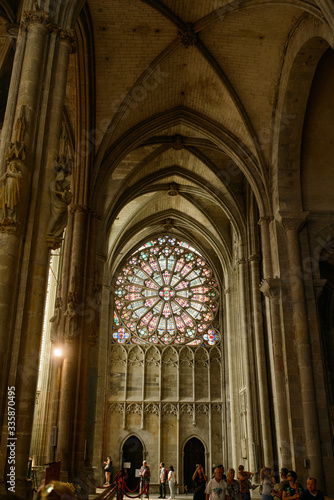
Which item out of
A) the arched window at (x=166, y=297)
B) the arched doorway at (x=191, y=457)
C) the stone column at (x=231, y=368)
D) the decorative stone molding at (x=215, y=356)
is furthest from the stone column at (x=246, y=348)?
the arched window at (x=166, y=297)

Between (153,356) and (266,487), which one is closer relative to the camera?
(266,487)

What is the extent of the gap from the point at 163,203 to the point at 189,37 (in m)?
10.2

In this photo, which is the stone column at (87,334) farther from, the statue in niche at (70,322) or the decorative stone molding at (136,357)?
the decorative stone molding at (136,357)

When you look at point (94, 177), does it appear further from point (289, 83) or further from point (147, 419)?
point (147, 419)

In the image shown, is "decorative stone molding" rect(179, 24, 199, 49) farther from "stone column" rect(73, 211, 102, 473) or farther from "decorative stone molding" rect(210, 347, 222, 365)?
"decorative stone molding" rect(210, 347, 222, 365)

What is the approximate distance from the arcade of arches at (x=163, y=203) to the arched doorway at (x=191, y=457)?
0.31ft

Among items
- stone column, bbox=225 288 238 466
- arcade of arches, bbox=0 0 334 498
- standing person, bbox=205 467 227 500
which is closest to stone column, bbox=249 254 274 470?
arcade of arches, bbox=0 0 334 498

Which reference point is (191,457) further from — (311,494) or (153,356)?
(311,494)

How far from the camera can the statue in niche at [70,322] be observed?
11453 millimetres

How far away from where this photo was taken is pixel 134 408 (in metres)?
21.2

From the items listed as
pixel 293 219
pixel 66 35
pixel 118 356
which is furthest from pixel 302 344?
pixel 118 356

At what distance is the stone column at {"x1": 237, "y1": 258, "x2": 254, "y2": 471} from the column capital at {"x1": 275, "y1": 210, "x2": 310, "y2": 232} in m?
5.39

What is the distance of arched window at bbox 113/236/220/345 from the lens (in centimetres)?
2289

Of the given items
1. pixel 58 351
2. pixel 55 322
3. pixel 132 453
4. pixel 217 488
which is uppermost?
pixel 55 322
